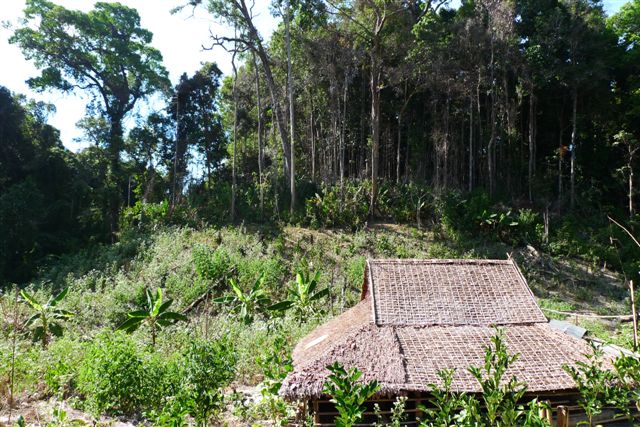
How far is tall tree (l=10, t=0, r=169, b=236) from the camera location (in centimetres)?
1947

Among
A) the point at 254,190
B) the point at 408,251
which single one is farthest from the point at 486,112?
the point at 254,190

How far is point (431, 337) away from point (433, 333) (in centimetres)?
12

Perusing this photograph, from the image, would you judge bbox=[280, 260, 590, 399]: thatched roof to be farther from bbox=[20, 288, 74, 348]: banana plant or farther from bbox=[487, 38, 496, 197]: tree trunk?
bbox=[487, 38, 496, 197]: tree trunk

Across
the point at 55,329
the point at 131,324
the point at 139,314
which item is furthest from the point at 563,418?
the point at 55,329

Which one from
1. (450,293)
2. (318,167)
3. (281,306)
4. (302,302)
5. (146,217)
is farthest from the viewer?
(318,167)

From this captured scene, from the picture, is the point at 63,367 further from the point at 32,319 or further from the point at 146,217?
the point at 146,217

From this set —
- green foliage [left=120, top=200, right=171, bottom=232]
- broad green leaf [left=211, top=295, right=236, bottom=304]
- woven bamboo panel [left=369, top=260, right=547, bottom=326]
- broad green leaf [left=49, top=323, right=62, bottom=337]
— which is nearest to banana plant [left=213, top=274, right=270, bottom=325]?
broad green leaf [left=211, top=295, right=236, bottom=304]

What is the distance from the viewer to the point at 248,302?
10.9 m

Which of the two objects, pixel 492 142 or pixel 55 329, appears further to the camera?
pixel 492 142

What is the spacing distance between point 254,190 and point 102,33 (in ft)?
31.3

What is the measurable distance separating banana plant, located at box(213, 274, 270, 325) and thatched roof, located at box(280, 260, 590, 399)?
3.29m

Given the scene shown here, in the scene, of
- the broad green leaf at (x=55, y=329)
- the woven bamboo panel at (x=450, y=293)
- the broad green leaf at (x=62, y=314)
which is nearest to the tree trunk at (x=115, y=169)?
the broad green leaf at (x=62, y=314)

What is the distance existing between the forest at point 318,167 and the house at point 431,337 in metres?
3.19

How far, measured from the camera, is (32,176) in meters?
17.9
